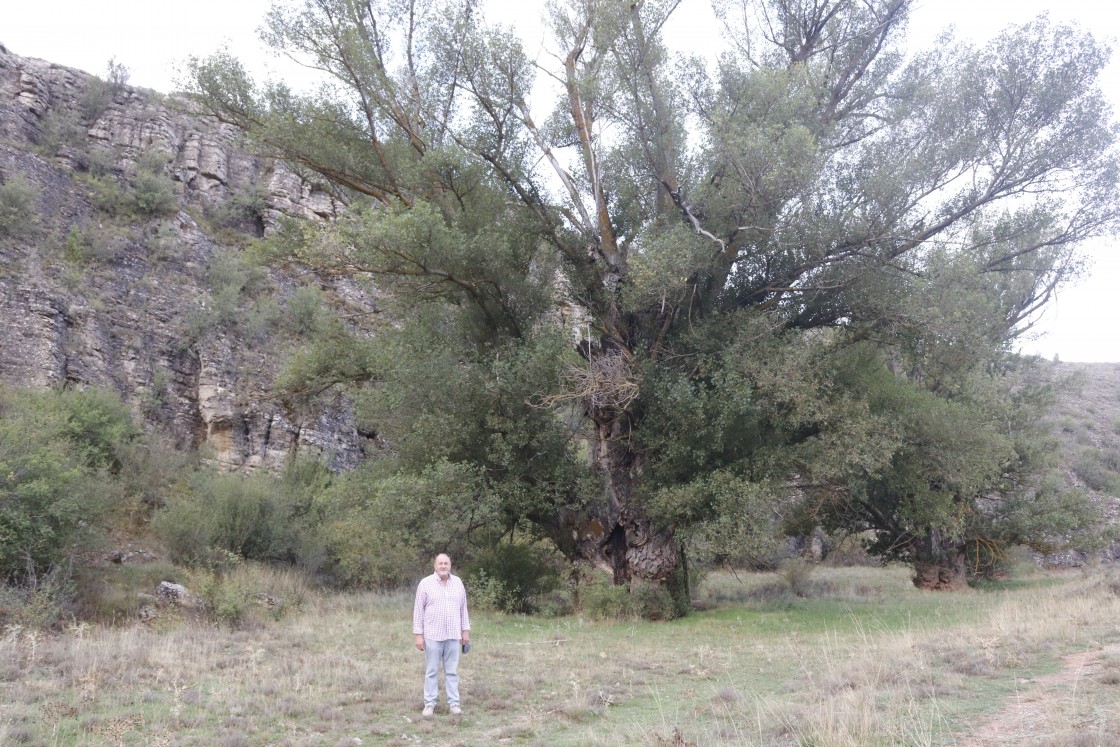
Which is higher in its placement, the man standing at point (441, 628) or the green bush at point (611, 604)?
the man standing at point (441, 628)

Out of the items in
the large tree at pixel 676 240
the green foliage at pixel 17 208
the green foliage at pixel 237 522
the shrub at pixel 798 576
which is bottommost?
the shrub at pixel 798 576

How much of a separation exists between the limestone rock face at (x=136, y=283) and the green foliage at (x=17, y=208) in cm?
12

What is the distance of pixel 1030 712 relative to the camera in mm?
5398

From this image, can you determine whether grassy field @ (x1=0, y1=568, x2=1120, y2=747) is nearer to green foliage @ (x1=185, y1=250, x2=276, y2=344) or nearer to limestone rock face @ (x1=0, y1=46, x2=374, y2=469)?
limestone rock face @ (x1=0, y1=46, x2=374, y2=469)

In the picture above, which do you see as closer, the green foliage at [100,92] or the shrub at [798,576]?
the shrub at [798,576]

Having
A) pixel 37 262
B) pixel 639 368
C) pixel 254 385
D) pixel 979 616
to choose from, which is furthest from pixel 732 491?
pixel 37 262

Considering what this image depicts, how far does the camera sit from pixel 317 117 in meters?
15.8

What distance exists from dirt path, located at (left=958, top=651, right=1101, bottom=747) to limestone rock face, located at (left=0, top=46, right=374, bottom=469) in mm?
16528

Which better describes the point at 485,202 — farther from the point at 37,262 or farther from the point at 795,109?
the point at 37,262

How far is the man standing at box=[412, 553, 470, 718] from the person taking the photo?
688 cm

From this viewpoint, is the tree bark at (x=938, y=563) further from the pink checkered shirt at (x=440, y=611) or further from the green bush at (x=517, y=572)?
the pink checkered shirt at (x=440, y=611)

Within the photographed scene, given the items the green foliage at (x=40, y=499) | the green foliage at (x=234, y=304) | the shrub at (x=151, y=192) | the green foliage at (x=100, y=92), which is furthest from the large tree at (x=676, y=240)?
the green foliage at (x=100, y=92)

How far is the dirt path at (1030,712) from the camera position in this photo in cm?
479

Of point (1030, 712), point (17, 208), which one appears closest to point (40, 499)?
point (1030, 712)
